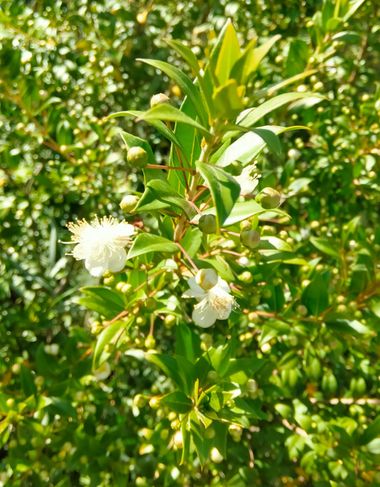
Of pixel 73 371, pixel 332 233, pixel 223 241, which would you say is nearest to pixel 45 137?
pixel 73 371

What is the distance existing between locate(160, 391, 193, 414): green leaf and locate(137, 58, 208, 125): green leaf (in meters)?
0.57

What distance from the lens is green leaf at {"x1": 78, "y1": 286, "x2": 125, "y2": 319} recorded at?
1.19m

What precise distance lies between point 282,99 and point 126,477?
1224 millimetres

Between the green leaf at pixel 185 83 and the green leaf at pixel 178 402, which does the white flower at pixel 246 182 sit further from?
the green leaf at pixel 178 402

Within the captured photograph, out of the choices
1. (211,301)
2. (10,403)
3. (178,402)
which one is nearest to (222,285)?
(211,301)

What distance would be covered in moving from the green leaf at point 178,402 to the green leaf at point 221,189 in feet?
1.60

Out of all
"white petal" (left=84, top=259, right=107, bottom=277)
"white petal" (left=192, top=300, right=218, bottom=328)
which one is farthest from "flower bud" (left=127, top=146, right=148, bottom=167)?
"white petal" (left=192, top=300, right=218, bottom=328)

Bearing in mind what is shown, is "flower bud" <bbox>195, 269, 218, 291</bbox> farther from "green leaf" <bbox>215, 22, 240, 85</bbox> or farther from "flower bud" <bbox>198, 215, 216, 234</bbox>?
"green leaf" <bbox>215, 22, 240, 85</bbox>

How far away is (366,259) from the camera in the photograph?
1.43 meters

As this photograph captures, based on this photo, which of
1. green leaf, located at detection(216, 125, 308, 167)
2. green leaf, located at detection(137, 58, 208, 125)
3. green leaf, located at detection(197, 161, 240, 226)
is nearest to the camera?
green leaf, located at detection(197, 161, 240, 226)

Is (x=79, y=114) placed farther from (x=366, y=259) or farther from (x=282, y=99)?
(x=282, y=99)

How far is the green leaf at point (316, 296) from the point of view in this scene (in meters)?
1.32

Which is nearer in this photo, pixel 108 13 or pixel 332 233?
pixel 332 233

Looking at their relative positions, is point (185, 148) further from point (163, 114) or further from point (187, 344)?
point (187, 344)
